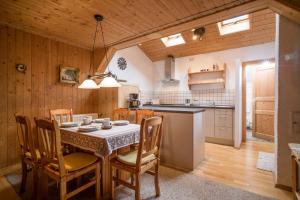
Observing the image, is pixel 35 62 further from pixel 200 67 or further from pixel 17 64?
pixel 200 67

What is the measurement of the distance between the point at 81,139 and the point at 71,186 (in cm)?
85

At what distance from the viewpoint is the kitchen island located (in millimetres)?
2492

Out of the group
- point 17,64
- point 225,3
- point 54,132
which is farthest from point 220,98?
point 17,64

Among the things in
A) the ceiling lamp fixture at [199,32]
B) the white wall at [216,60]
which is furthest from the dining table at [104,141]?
the white wall at [216,60]

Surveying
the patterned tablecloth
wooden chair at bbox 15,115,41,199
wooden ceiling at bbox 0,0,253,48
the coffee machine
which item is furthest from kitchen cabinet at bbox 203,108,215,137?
wooden chair at bbox 15,115,41,199

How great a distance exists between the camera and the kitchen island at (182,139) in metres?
2.49

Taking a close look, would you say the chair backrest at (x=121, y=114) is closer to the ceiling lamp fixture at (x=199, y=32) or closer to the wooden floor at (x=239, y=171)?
the wooden floor at (x=239, y=171)

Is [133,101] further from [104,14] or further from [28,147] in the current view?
[28,147]

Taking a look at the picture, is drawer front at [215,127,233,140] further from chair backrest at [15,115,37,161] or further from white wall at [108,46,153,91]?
chair backrest at [15,115,37,161]

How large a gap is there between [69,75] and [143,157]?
262 cm

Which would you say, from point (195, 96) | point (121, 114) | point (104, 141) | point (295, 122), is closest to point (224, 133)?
point (195, 96)

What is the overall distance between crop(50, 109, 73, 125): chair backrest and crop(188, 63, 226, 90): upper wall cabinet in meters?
3.42

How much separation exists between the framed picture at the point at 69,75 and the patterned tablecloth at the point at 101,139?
170cm

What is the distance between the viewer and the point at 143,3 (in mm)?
2057
